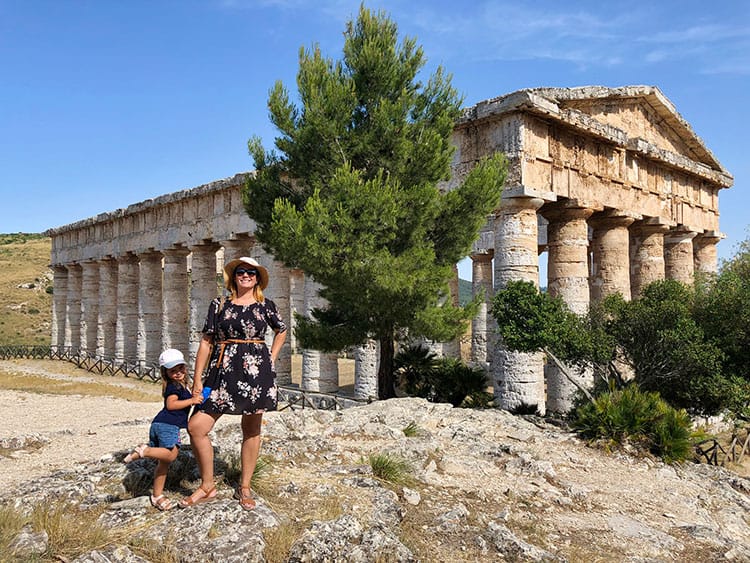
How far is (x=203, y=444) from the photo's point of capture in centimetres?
505

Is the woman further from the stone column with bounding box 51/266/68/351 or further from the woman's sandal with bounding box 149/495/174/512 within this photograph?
the stone column with bounding box 51/266/68/351

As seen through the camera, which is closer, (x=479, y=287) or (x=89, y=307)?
(x=479, y=287)

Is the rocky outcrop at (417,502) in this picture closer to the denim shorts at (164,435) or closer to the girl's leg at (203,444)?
the girl's leg at (203,444)

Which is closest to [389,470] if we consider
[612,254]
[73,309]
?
[612,254]

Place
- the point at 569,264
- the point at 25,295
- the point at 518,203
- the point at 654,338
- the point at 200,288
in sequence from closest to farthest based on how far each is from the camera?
the point at 654,338, the point at 518,203, the point at 569,264, the point at 200,288, the point at 25,295

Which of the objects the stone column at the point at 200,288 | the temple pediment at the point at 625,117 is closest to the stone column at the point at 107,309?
the stone column at the point at 200,288

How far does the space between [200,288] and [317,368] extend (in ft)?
21.3

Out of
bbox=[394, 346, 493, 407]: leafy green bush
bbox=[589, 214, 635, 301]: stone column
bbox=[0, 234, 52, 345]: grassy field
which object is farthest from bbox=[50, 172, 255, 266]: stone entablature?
bbox=[0, 234, 52, 345]: grassy field

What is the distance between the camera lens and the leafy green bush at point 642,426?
9.46m

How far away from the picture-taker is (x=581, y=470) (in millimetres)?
8336

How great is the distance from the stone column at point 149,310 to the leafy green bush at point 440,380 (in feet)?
48.3

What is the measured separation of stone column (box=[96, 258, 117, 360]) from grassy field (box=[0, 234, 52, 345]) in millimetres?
20996

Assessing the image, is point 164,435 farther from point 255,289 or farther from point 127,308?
point 127,308

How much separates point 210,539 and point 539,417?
8.79 meters
